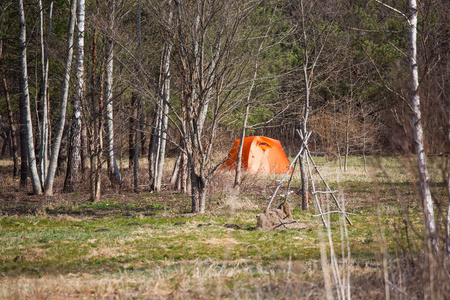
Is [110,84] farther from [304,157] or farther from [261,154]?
[261,154]

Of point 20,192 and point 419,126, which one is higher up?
point 419,126

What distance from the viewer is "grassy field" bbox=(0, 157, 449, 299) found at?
13.3 ft

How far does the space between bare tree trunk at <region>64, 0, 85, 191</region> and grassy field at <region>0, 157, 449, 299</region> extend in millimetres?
1291

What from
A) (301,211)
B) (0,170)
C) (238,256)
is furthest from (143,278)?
(0,170)

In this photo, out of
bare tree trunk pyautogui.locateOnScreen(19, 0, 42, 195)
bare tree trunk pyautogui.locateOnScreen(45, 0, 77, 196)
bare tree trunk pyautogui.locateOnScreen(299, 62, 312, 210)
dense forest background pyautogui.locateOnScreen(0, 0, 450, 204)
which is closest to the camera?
dense forest background pyautogui.locateOnScreen(0, 0, 450, 204)

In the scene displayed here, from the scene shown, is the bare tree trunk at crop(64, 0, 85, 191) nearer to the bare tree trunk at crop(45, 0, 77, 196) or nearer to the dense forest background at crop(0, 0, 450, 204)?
the dense forest background at crop(0, 0, 450, 204)

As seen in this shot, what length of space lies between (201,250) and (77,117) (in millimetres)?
7577

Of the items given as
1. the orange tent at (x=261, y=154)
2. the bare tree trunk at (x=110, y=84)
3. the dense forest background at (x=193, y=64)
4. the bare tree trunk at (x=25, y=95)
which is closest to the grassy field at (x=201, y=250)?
the bare tree trunk at (x=25, y=95)

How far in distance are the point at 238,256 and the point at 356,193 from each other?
8012 millimetres

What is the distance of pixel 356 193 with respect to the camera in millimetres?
13328

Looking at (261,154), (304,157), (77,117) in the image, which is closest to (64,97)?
(77,117)

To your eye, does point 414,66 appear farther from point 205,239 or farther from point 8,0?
point 8,0

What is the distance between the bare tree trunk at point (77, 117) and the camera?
461 inches

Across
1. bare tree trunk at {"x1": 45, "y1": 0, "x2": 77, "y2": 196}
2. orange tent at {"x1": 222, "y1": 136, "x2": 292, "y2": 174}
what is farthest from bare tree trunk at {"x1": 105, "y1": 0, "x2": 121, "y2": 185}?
orange tent at {"x1": 222, "y1": 136, "x2": 292, "y2": 174}
